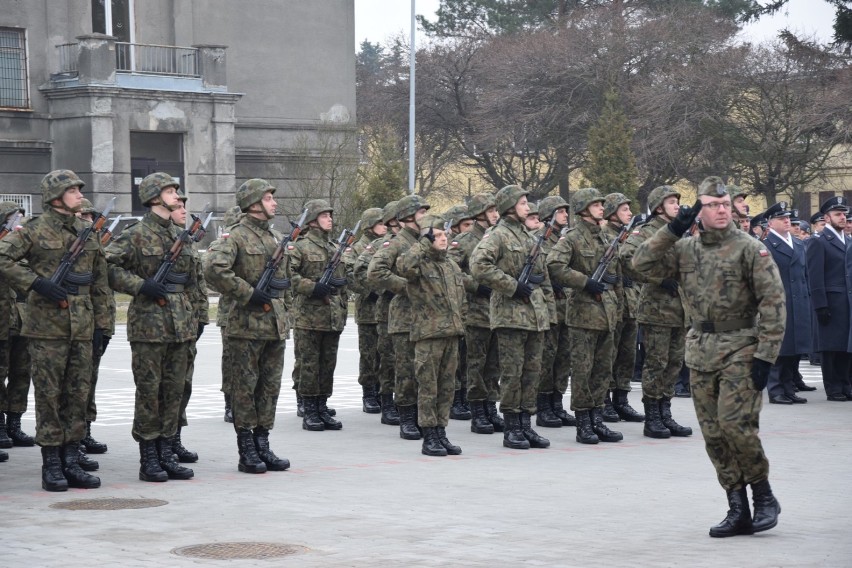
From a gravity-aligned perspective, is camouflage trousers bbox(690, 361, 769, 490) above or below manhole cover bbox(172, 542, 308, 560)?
above

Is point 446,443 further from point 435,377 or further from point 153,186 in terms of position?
point 153,186

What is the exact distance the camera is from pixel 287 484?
11250 mm

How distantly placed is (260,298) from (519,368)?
101 inches

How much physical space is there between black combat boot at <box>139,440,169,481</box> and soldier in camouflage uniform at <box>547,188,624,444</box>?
3.92 m

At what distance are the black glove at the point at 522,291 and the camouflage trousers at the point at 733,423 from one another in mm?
3881

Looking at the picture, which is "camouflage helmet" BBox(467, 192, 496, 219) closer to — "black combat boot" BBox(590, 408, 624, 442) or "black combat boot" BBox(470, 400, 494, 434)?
"black combat boot" BBox(470, 400, 494, 434)

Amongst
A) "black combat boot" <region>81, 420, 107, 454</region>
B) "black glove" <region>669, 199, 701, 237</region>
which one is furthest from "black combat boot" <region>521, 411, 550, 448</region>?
"black glove" <region>669, 199, 701, 237</region>

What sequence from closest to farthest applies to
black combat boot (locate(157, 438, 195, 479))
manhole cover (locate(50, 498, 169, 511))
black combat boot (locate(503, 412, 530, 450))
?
manhole cover (locate(50, 498, 169, 511)) < black combat boot (locate(157, 438, 195, 479)) < black combat boot (locate(503, 412, 530, 450))

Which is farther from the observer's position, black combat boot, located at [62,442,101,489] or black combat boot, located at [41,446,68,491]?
black combat boot, located at [62,442,101,489]

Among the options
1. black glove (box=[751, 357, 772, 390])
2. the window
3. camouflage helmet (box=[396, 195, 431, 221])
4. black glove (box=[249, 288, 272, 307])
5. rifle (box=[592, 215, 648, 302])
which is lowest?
black glove (box=[751, 357, 772, 390])

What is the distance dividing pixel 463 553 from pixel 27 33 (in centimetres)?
3131

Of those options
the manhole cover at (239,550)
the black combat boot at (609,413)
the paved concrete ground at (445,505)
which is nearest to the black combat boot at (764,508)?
the paved concrete ground at (445,505)

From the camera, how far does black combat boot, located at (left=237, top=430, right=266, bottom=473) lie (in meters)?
11.8

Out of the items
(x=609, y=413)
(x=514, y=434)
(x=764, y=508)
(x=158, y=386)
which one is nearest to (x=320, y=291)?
(x=514, y=434)
